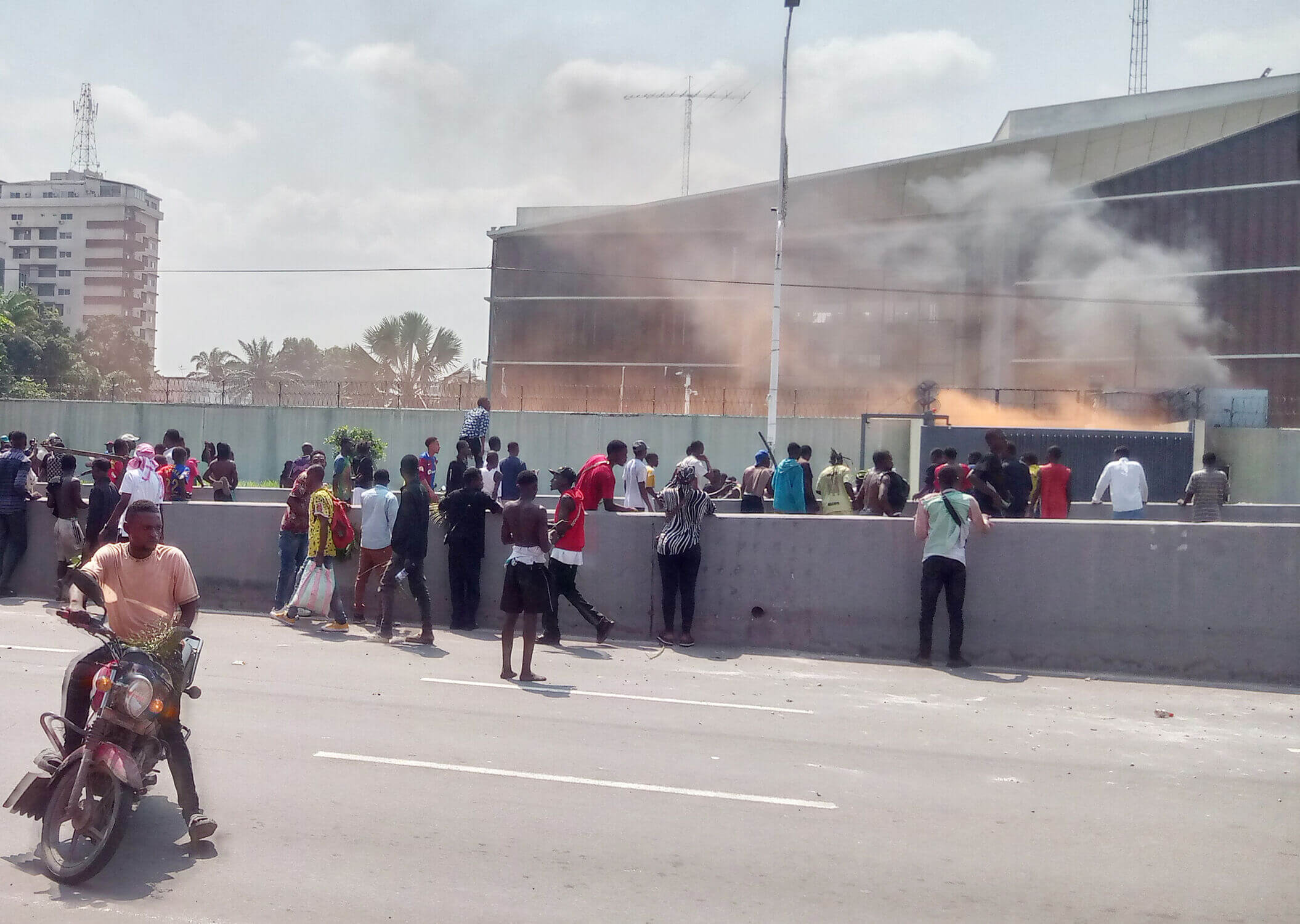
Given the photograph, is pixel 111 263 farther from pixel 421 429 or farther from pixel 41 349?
pixel 421 429

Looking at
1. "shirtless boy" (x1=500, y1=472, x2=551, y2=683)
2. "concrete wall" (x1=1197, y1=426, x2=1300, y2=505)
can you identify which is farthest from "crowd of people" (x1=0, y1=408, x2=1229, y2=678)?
"concrete wall" (x1=1197, y1=426, x2=1300, y2=505)

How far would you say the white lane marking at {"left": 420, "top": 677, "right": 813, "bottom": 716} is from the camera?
8312mm

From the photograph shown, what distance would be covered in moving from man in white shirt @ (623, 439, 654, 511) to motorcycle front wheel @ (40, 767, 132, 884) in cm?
1073

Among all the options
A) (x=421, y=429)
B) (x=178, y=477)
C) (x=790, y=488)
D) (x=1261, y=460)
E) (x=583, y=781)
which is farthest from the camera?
(x=421, y=429)

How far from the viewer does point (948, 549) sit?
9.85 meters

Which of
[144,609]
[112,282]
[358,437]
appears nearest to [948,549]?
[144,609]

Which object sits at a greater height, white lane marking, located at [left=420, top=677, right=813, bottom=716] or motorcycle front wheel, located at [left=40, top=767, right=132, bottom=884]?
motorcycle front wheel, located at [left=40, top=767, right=132, bottom=884]

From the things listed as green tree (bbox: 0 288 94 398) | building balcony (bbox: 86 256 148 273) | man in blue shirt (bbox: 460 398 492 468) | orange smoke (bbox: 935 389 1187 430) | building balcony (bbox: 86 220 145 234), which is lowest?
man in blue shirt (bbox: 460 398 492 468)

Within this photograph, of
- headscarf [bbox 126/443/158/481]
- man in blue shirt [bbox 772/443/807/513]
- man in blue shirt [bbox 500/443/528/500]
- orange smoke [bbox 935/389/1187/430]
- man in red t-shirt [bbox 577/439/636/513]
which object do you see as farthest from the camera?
orange smoke [bbox 935/389/1187/430]

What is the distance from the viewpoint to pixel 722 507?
18.4 meters

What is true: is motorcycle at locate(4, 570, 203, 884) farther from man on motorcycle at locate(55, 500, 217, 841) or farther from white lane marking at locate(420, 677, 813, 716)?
white lane marking at locate(420, 677, 813, 716)

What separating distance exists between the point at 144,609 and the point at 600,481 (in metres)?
6.47

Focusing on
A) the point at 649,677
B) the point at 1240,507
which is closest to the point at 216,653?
the point at 649,677

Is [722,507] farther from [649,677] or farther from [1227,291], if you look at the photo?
[1227,291]
